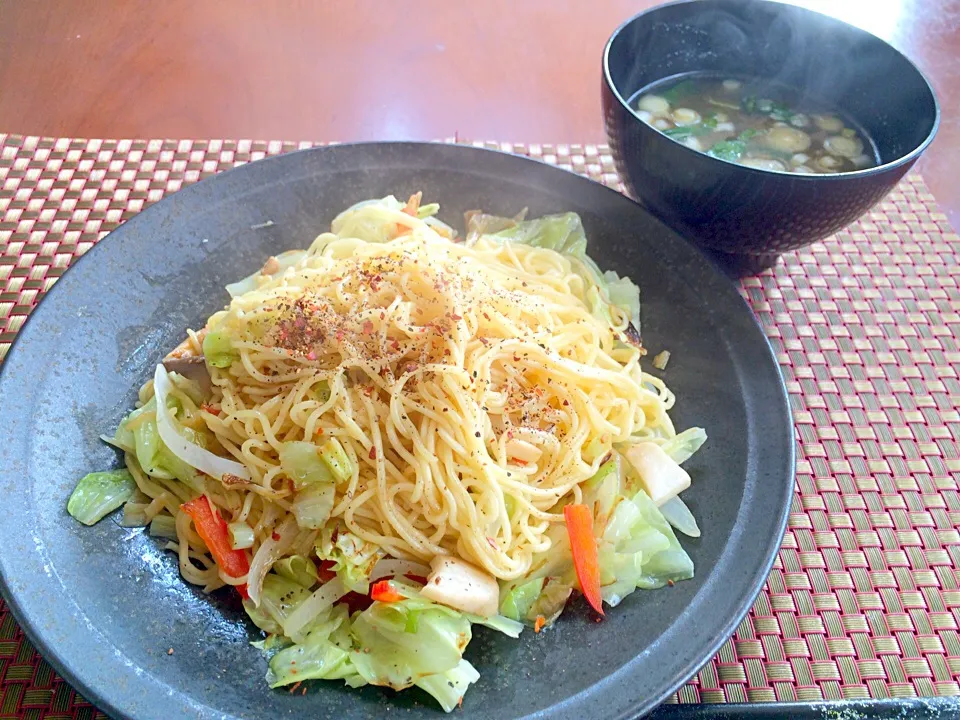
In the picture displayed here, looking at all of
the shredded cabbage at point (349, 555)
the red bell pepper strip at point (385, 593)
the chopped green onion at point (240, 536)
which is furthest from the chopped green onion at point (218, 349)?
the red bell pepper strip at point (385, 593)

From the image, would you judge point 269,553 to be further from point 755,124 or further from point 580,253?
point 755,124

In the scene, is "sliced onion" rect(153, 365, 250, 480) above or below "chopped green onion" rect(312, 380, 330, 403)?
below

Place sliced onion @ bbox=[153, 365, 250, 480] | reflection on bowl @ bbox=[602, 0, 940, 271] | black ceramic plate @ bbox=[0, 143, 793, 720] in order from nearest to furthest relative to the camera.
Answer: black ceramic plate @ bbox=[0, 143, 793, 720] → sliced onion @ bbox=[153, 365, 250, 480] → reflection on bowl @ bbox=[602, 0, 940, 271]

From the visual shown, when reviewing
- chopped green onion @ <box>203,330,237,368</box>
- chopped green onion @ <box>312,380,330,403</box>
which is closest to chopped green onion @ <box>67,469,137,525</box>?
chopped green onion @ <box>203,330,237,368</box>

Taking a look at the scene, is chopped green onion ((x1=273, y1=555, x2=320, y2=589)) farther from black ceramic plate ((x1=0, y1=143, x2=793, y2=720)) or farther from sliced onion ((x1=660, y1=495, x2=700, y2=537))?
sliced onion ((x1=660, y1=495, x2=700, y2=537))

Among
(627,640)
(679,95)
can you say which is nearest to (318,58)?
(679,95)

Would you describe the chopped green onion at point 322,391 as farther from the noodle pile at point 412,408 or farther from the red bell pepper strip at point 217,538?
the red bell pepper strip at point 217,538
